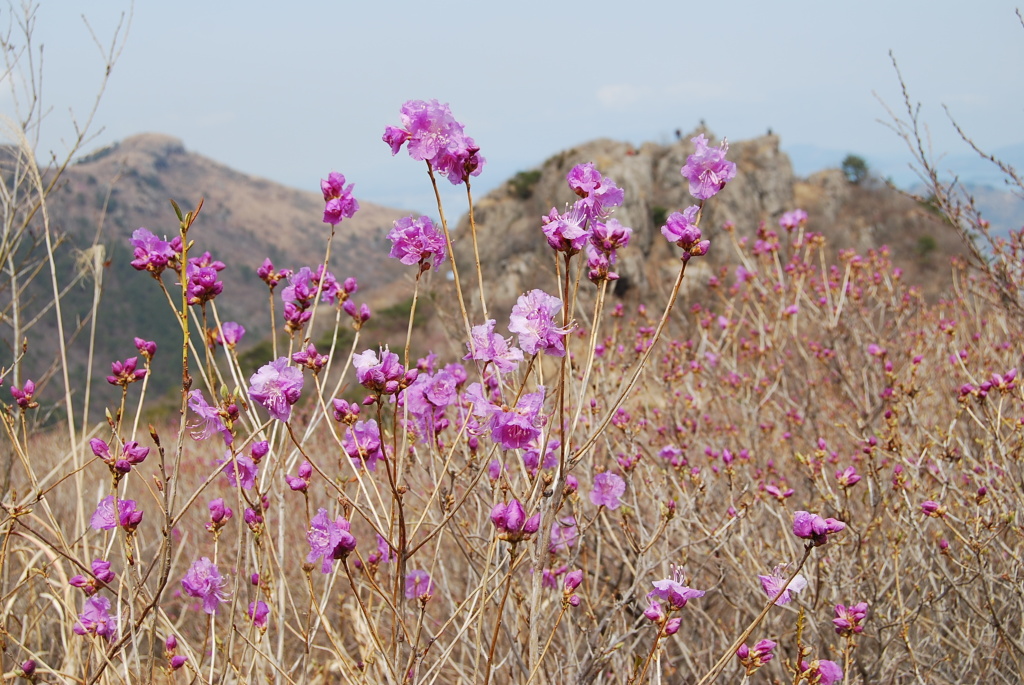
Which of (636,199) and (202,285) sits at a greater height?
(636,199)

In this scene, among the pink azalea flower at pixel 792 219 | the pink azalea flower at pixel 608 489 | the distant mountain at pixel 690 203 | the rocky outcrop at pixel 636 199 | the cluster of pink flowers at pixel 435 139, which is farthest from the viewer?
the rocky outcrop at pixel 636 199

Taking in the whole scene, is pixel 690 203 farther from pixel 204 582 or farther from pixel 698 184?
pixel 204 582

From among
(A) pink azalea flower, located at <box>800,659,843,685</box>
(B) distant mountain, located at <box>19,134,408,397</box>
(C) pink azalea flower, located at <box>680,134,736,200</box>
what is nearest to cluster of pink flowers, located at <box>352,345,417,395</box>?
(C) pink azalea flower, located at <box>680,134,736,200</box>

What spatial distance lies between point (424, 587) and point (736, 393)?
131 inches

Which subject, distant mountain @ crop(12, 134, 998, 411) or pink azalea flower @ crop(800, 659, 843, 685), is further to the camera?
distant mountain @ crop(12, 134, 998, 411)

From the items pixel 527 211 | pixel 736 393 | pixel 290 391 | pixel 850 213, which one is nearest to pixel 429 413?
pixel 290 391

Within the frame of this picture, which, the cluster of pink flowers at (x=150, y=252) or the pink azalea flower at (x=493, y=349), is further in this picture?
the cluster of pink flowers at (x=150, y=252)

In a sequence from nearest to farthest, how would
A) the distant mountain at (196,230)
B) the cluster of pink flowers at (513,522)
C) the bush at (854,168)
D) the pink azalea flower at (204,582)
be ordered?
the cluster of pink flowers at (513,522), the pink azalea flower at (204,582), the bush at (854,168), the distant mountain at (196,230)

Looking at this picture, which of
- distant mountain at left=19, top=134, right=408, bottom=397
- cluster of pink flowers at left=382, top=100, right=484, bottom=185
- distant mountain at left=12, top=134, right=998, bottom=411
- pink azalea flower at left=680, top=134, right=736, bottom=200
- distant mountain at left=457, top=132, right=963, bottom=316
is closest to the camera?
cluster of pink flowers at left=382, top=100, right=484, bottom=185

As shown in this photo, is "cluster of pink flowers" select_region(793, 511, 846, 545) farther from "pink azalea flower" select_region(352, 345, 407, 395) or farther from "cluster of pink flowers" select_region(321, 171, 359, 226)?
"cluster of pink flowers" select_region(321, 171, 359, 226)

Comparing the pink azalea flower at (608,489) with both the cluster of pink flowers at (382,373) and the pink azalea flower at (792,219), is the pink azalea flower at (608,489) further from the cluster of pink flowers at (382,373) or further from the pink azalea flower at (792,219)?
the pink azalea flower at (792,219)

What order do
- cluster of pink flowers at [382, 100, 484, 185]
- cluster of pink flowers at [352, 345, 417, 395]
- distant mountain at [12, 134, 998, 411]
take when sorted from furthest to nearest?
1. distant mountain at [12, 134, 998, 411]
2. cluster of pink flowers at [382, 100, 484, 185]
3. cluster of pink flowers at [352, 345, 417, 395]

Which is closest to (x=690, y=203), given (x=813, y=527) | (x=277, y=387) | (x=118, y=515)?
(x=813, y=527)

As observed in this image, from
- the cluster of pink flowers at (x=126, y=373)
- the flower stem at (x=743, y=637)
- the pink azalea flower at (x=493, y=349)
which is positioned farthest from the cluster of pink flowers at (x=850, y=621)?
the cluster of pink flowers at (x=126, y=373)
